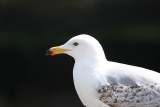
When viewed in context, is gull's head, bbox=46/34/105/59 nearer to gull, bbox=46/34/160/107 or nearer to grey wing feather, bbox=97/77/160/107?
gull, bbox=46/34/160/107

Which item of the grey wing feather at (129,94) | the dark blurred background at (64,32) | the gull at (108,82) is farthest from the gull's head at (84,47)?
the dark blurred background at (64,32)

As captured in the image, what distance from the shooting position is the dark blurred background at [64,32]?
545cm

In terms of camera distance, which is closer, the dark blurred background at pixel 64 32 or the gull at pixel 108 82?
the gull at pixel 108 82

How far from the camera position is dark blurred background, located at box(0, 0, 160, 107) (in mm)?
5445

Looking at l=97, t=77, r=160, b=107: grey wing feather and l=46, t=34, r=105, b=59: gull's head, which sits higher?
l=46, t=34, r=105, b=59: gull's head

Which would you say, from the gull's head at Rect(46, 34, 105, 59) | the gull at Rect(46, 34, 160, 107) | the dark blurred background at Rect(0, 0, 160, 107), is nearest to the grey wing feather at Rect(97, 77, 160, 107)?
→ the gull at Rect(46, 34, 160, 107)

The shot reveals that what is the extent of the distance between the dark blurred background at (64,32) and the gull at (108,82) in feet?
9.74

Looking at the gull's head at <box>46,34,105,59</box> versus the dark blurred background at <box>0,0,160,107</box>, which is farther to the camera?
the dark blurred background at <box>0,0,160,107</box>

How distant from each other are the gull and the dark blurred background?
2.97 metres

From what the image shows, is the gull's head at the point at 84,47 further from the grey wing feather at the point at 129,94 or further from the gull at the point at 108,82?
the grey wing feather at the point at 129,94

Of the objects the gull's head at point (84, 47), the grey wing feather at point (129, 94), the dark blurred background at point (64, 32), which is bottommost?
the dark blurred background at point (64, 32)

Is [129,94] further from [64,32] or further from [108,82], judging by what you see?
[64,32]

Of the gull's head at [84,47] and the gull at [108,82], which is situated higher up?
the gull's head at [84,47]

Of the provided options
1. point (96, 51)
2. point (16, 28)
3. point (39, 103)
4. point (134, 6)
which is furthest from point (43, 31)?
point (96, 51)
